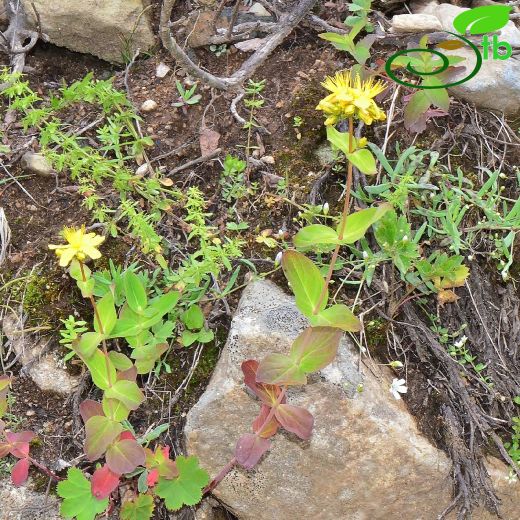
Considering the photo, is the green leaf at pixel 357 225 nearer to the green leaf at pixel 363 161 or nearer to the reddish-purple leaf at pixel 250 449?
the green leaf at pixel 363 161

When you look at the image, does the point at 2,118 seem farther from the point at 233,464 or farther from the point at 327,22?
the point at 233,464

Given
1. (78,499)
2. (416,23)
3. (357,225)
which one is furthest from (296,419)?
(416,23)

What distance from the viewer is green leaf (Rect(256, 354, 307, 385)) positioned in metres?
2.16

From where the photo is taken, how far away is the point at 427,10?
331 cm

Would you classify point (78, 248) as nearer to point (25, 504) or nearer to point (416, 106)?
point (25, 504)

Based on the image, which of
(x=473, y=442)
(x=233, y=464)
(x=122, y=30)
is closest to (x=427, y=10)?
(x=122, y=30)

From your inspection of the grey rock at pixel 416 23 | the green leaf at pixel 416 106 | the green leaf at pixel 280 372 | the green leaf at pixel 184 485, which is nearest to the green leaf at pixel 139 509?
the green leaf at pixel 184 485

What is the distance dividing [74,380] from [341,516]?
3.93ft

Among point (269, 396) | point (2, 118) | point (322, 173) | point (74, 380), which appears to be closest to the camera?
point (269, 396)

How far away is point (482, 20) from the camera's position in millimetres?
3080

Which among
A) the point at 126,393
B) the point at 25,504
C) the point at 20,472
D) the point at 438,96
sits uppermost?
the point at 438,96

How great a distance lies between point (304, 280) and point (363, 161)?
479 mm

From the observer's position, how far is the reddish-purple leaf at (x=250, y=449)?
2267mm

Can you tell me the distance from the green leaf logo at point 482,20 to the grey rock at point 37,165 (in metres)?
2.01
